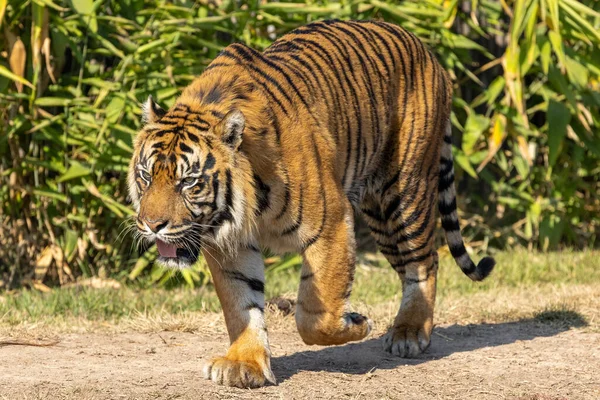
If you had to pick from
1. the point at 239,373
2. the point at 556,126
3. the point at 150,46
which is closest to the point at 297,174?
the point at 239,373

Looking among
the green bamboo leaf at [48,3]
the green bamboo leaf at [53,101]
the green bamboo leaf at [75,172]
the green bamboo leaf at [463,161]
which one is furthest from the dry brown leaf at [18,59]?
the green bamboo leaf at [463,161]

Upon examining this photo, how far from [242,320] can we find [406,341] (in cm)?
98

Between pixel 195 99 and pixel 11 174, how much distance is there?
295 cm

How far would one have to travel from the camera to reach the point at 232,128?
3.61 metres

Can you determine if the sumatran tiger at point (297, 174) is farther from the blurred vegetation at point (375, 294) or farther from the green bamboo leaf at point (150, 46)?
the green bamboo leaf at point (150, 46)

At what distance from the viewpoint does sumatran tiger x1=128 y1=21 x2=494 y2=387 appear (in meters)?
3.64

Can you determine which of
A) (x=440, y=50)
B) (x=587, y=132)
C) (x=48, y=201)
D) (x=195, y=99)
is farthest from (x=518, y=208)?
(x=195, y=99)

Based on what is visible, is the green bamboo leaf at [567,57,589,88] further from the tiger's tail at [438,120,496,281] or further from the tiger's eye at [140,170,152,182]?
the tiger's eye at [140,170,152,182]

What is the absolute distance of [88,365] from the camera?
4.16 m

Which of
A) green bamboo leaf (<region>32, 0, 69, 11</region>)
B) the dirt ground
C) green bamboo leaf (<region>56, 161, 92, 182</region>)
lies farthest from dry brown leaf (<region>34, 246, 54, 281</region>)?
the dirt ground

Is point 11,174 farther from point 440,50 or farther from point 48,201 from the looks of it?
point 440,50

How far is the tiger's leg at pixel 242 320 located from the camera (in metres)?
3.75

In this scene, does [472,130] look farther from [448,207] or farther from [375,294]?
[448,207]

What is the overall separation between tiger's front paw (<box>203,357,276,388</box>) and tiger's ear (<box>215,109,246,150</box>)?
2.71 ft
